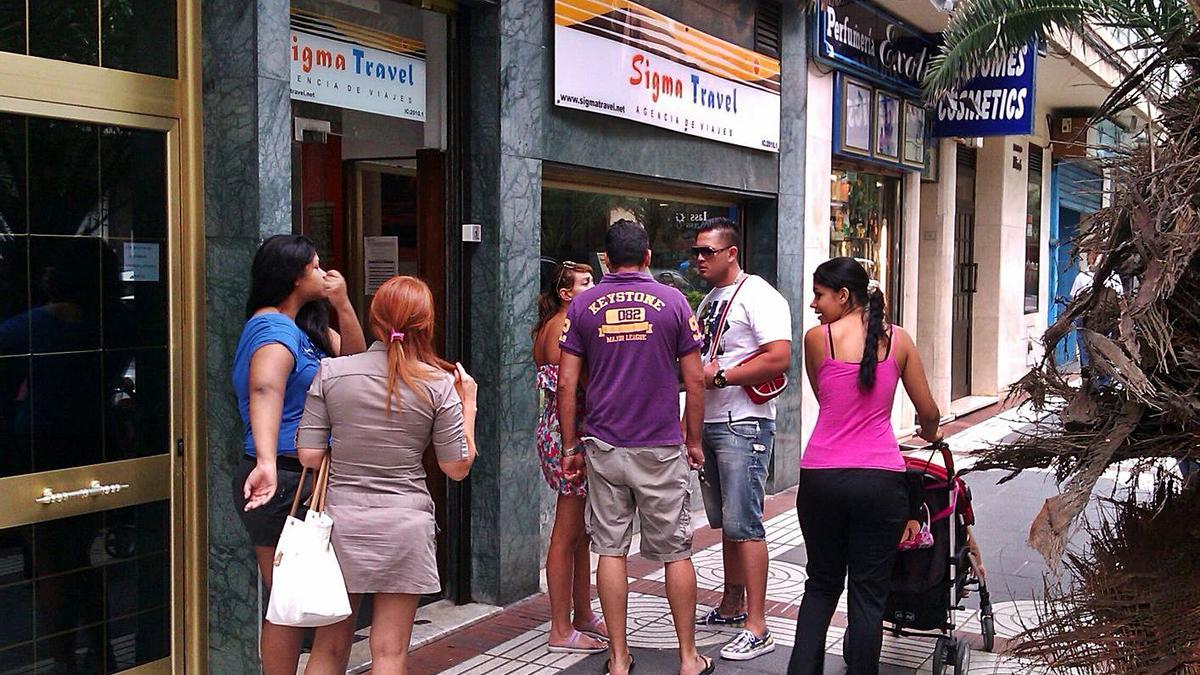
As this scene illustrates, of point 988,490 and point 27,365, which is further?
point 988,490

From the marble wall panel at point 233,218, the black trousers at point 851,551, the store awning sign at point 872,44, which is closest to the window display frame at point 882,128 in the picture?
the store awning sign at point 872,44

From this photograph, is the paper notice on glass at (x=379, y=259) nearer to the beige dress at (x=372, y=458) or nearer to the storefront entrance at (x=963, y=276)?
the beige dress at (x=372, y=458)

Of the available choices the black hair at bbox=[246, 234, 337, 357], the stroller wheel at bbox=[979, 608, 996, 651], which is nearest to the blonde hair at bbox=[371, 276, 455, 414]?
the black hair at bbox=[246, 234, 337, 357]

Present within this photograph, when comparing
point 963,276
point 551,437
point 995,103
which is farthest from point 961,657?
point 963,276

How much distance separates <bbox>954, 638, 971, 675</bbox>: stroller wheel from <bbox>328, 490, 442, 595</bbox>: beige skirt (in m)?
2.37

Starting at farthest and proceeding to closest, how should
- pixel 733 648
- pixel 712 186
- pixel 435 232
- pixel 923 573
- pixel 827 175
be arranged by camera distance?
pixel 827 175
pixel 712 186
pixel 435 232
pixel 733 648
pixel 923 573

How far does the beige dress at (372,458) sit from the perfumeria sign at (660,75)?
3243mm

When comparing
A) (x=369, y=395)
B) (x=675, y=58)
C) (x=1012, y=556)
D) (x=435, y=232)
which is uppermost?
(x=675, y=58)

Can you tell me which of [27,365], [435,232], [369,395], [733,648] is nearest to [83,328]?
[27,365]

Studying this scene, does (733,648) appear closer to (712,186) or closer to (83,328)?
(83,328)

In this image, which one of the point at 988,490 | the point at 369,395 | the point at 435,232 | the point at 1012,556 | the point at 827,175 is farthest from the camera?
the point at 827,175

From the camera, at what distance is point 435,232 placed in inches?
250

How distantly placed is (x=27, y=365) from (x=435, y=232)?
99.5 inches

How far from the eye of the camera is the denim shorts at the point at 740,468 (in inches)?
225
